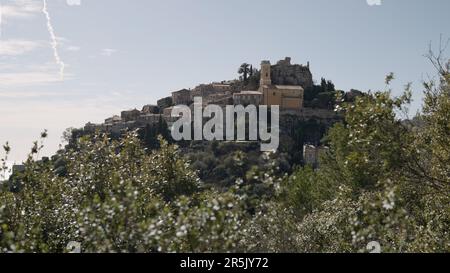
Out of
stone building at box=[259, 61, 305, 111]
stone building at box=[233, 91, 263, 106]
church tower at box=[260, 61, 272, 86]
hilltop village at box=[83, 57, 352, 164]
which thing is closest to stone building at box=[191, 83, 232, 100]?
hilltop village at box=[83, 57, 352, 164]

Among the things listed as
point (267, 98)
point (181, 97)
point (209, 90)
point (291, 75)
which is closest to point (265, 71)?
point (291, 75)

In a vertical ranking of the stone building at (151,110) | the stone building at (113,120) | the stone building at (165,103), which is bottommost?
the stone building at (113,120)

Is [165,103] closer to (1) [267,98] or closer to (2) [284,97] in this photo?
(1) [267,98]

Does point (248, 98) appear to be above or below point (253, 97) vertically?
below

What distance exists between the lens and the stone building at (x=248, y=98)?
4503 inches

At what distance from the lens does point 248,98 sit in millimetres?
115000

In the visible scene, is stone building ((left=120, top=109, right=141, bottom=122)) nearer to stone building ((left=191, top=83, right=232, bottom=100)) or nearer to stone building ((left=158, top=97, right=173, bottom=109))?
stone building ((left=158, top=97, right=173, bottom=109))

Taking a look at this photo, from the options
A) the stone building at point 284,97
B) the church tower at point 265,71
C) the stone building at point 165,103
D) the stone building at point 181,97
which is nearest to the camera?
the stone building at point 284,97

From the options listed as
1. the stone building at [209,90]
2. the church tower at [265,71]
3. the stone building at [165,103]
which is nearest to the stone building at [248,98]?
the church tower at [265,71]

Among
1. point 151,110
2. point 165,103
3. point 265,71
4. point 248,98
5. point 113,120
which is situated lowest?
point 113,120

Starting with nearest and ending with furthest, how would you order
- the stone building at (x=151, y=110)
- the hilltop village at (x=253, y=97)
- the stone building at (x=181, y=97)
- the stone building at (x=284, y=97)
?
1. the hilltop village at (x=253, y=97)
2. the stone building at (x=284, y=97)
3. the stone building at (x=151, y=110)
4. the stone building at (x=181, y=97)

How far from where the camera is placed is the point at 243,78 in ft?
431

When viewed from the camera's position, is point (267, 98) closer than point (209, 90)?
Yes

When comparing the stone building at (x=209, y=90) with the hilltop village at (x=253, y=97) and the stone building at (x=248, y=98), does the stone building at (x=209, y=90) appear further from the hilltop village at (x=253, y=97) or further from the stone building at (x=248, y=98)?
the stone building at (x=248, y=98)
